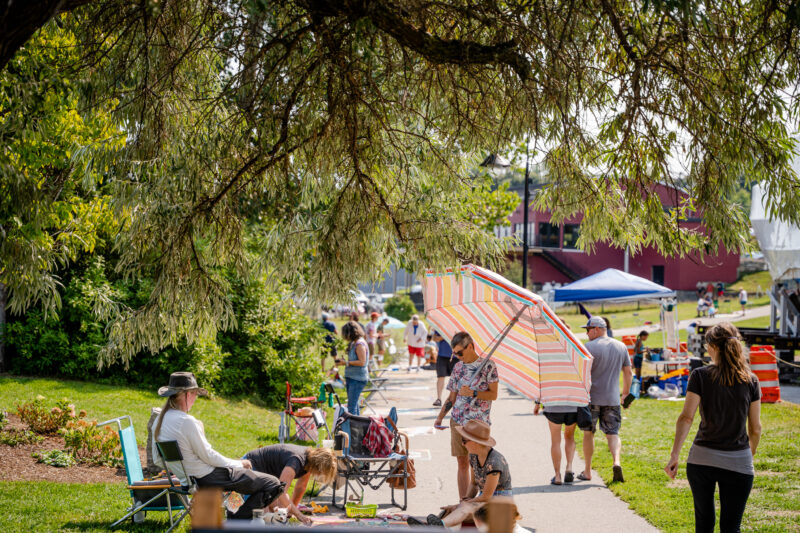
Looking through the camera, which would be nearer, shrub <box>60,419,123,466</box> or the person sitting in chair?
the person sitting in chair

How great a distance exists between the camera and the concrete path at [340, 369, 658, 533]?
7406 millimetres

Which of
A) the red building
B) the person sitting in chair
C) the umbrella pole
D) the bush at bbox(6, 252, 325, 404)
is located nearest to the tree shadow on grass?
the person sitting in chair

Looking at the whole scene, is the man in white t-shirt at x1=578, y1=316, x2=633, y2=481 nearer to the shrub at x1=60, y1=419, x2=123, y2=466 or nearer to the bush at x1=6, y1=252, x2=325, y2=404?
the shrub at x1=60, y1=419, x2=123, y2=466

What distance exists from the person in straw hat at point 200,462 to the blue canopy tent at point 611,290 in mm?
13809

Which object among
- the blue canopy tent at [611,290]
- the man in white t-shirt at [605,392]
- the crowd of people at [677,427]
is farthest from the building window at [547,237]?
the crowd of people at [677,427]

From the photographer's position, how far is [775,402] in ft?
51.5

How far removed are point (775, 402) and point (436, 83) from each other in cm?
1212

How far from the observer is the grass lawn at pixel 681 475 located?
291 inches

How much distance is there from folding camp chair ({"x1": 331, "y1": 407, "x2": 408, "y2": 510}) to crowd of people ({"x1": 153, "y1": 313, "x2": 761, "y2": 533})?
681 millimetres

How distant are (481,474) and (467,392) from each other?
115 cm

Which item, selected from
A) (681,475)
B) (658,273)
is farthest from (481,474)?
(658,273)

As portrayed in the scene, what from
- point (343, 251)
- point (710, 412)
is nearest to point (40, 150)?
point (343, 251)

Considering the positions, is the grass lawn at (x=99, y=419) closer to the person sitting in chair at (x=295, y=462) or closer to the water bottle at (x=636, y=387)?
the person sitting in chair at (x=295, y=462)

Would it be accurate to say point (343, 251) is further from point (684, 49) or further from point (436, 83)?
point (684, 49)
